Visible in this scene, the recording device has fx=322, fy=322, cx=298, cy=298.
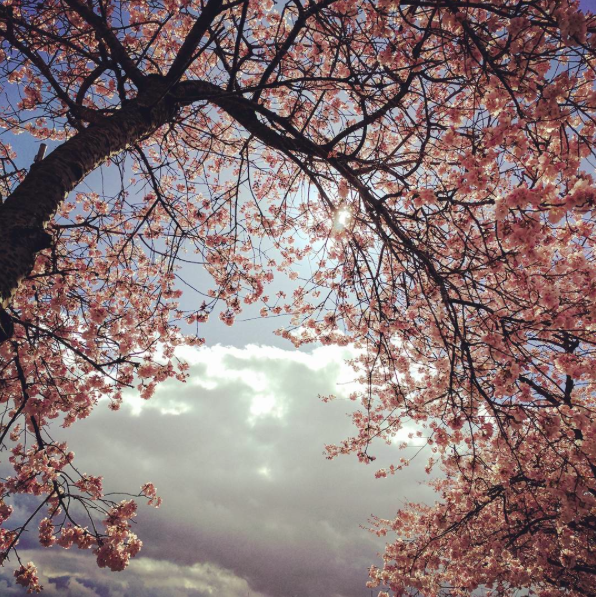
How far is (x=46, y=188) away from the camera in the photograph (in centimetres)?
254

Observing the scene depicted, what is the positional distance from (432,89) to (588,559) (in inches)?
361

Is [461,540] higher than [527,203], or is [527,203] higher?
→ [527,203]

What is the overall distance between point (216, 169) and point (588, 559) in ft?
36.2

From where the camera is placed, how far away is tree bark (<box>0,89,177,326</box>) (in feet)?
7.23

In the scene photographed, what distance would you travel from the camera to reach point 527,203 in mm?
2682

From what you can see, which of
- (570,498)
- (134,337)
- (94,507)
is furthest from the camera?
(134,337)

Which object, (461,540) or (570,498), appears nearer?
(570,498)

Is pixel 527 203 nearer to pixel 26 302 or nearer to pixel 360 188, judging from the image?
pixel 360 188

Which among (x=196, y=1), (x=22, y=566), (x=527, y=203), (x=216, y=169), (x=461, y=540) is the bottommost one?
(x=22, y=566)

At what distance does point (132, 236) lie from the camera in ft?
16.0

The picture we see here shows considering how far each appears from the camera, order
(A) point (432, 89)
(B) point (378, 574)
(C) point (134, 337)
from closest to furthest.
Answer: (A) point (432, 89) < (C) point (134, 337) < (B) point (378, 574)

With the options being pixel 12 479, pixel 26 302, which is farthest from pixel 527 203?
pixel 26 302

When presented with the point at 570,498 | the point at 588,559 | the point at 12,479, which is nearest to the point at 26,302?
the point at 12,479

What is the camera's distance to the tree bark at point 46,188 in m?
2.20
